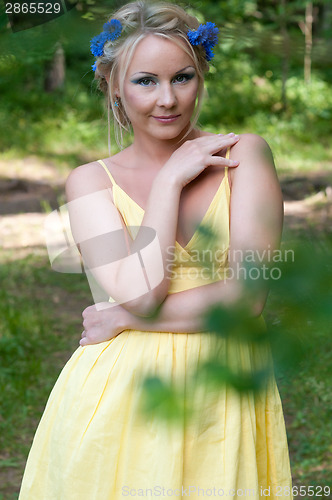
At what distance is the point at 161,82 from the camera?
167 centimetres

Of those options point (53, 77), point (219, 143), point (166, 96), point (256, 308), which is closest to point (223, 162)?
point (219, 143)

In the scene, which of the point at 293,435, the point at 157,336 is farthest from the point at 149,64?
the point at 293,435

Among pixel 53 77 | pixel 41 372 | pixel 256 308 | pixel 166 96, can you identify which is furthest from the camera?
pixel 53 77

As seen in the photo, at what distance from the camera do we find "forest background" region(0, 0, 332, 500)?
0.60 meters

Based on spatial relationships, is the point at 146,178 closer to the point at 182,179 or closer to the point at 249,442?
the point at 182,179

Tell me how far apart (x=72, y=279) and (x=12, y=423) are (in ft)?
7.01

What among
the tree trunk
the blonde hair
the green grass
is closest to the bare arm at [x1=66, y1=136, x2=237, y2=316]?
the blonde hair

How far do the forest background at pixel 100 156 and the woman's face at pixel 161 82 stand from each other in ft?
0.49

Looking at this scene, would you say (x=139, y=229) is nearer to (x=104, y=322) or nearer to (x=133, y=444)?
(x=104, y=322)

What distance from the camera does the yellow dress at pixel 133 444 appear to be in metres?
1.62

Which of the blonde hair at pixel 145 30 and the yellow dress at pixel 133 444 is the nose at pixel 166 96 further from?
the yellow dress at pixel 133 444

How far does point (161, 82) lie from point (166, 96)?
4 centimetres

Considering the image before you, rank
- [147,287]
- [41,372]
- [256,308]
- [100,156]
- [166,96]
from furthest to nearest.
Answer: [100,156], [41,372], [166,96], [147,287], [256,308]

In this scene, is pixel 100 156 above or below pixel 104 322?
below
